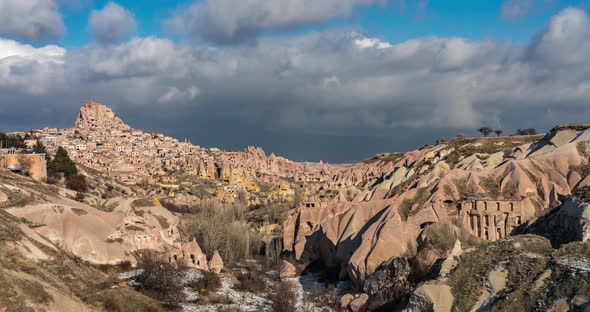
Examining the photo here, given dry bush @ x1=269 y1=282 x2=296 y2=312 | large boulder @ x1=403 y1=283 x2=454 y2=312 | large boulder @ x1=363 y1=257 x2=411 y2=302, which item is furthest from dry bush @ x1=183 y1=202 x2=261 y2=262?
large boulder @ x1=403 y1=283 x2=454 y2=312

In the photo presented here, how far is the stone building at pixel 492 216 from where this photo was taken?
114 feet

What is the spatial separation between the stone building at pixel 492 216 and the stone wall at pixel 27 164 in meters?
43.7

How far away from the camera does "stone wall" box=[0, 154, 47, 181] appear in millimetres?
58931

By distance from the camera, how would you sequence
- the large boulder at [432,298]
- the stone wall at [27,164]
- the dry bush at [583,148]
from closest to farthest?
the large boulder at [432,298]
the dry bush at [583,148]
the stone wall at [27,164]

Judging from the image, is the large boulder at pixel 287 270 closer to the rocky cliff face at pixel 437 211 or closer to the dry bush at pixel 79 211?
the rocky cliff face at pixel 437 211

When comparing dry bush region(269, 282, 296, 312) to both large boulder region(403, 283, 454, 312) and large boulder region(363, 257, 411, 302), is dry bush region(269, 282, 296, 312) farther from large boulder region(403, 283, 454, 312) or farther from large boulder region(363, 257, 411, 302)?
large boulder region(403, 283, 454, 312)

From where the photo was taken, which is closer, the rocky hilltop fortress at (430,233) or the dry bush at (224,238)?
the rocky hilltop fortress at (430,233)

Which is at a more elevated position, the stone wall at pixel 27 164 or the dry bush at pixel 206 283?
the stone wall at pixel 27 164

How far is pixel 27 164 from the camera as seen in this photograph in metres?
59.9

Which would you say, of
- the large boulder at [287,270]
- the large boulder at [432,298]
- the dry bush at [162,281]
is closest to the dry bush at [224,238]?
the large boulder at [287,270]

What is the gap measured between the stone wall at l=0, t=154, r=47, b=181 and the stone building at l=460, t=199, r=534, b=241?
43.7 m

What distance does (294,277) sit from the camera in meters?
42.5

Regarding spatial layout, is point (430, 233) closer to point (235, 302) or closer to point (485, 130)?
point (235, 302)

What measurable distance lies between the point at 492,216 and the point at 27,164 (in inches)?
1861
